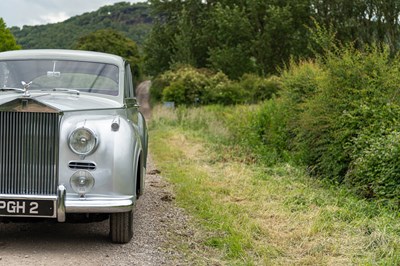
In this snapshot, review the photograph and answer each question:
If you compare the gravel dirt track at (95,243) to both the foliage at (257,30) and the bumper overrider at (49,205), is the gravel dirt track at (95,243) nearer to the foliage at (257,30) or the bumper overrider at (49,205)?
the bumper overrider at (49,205)

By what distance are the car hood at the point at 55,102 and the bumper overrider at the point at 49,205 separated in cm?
77

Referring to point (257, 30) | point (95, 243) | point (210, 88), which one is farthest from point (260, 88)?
point (95, 243)

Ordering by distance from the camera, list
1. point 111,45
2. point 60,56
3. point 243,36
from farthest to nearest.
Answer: point 111,45 → point 243,36 → point 60,56

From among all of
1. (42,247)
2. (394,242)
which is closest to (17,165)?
(42,247)

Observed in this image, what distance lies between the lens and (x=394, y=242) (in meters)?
5.30

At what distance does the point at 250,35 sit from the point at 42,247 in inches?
1343

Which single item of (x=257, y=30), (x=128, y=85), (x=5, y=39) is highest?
(x=257, y=30)

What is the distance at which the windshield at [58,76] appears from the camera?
6.39 m

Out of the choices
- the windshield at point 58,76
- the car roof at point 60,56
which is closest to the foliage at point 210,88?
the car roof at point 60,56

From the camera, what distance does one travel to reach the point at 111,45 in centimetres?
6569

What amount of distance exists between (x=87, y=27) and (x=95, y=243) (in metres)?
111

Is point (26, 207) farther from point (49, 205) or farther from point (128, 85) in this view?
point (128, 85)

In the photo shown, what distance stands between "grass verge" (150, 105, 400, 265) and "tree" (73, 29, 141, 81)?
55.0 metres

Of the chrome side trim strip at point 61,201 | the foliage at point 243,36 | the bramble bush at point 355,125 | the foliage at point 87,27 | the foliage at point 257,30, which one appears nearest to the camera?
the chrome side trim strip at point 61,201
